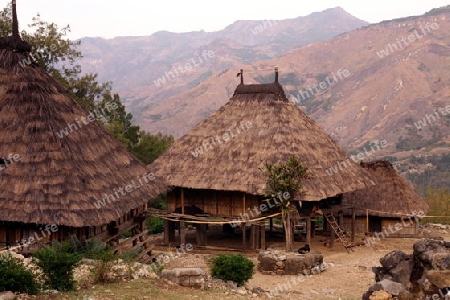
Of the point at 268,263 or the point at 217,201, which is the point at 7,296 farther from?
the point at 217,201

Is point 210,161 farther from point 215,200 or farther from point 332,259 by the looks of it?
point 332,259

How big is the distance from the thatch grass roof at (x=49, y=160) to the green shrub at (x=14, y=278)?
237cm

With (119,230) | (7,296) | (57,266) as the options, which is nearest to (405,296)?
(57,266)

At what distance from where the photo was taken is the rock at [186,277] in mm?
12922

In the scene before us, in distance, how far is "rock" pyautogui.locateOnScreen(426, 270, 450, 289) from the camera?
9.14 metres

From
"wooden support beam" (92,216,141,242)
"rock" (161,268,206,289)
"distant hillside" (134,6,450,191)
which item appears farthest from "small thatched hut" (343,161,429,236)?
"distant hillside" (134,6,450,191)

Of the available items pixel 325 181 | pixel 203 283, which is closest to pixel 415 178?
pixel 325 181

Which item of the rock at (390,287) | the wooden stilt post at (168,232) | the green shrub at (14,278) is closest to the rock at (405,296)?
the rock at (390,287)

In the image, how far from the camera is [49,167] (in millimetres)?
13398

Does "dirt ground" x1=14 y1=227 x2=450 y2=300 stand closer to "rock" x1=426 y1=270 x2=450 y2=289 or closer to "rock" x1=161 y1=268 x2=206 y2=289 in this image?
"rock" x1=161 y1=268 x2=206 y2=289

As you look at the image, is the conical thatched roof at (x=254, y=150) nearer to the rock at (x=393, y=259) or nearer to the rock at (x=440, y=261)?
the rock at (x=393, y=259)

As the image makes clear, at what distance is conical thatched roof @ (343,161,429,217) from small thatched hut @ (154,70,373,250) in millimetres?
2301

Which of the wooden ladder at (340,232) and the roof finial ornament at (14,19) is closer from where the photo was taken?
the roof finial ornament at (14,19)

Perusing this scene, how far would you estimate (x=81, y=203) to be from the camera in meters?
13.2
